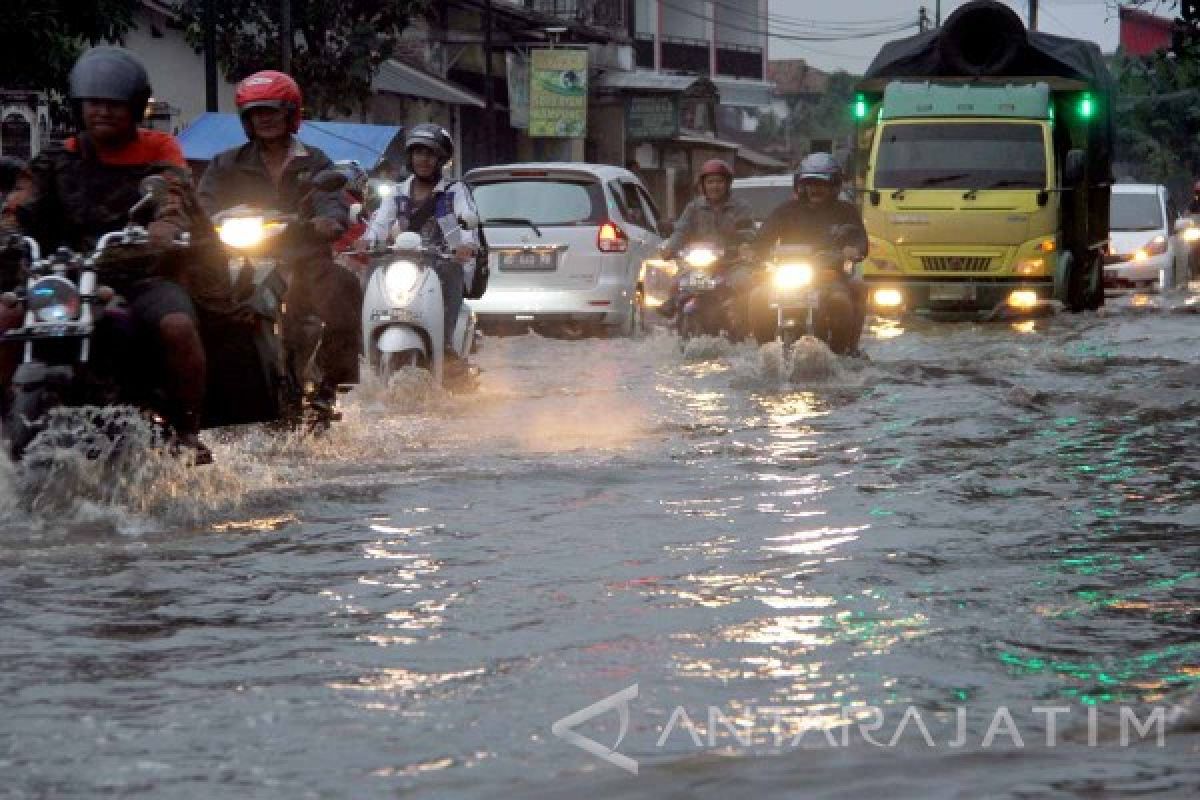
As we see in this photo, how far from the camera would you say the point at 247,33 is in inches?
1369

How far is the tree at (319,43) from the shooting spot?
33375 millimetres

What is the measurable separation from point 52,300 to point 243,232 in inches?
65.1

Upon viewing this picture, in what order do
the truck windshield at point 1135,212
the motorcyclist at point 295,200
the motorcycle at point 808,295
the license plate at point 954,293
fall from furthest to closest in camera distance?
the truck windshield at point 1135,212
the license plate at point 954,293
the motorcycle at point 808,295
the motorcyclist at point 295,200

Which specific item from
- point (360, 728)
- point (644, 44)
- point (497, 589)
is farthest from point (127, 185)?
point (644, 44)

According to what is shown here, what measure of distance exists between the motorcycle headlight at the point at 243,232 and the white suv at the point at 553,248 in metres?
10.9

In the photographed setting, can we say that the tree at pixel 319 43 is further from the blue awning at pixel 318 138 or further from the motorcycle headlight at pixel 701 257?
the motorcycle headlight at pixel 701 257

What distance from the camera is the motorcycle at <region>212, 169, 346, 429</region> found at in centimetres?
900

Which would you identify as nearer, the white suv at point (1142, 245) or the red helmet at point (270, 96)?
the red helmet at point (270, 96)

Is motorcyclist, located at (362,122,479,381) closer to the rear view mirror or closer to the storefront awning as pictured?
the rear view mirror

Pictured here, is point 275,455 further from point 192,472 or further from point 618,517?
point 618,517

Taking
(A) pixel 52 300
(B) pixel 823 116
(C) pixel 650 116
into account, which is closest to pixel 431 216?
(A) pixel 52 300

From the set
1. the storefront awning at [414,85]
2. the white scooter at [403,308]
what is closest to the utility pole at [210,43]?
the storefront awning at [414,85]

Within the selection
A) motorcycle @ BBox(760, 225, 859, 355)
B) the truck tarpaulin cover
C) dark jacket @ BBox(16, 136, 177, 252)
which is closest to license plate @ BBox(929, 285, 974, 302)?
the truck tarpaulin cover

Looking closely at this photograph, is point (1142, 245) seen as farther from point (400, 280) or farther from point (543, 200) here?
point (400, 280)
